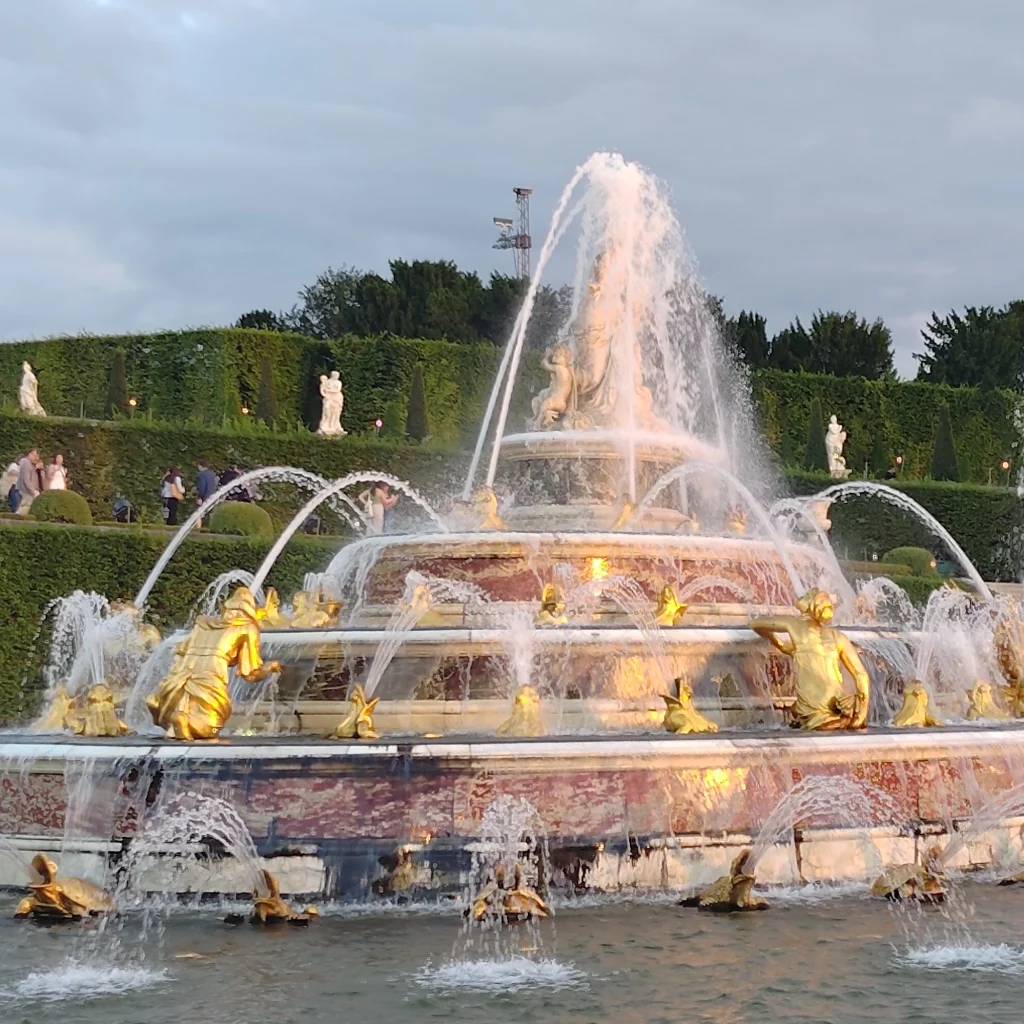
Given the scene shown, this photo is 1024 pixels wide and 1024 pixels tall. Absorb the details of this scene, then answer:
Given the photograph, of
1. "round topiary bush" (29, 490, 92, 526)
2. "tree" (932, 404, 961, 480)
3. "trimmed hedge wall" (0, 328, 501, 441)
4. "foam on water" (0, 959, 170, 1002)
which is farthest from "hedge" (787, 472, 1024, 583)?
"foam on water" (0, 959, 170, 1002)

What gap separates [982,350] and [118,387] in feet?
120

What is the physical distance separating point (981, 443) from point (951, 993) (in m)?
42.8

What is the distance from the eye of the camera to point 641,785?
30.3ft

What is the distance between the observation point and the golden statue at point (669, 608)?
A: 1212cm

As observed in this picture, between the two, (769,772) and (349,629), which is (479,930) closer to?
(769,772)

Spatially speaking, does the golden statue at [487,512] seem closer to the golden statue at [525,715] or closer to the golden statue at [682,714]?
the golden statue at [525,715]

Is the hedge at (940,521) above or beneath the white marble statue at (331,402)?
beneath

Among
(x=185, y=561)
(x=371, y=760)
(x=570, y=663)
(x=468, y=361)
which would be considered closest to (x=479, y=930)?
(x=371, y=760)

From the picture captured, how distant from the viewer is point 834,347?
196 feet

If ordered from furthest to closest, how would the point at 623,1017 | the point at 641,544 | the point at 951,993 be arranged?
the point at 641,544 < the point at 951,993 < the point at 623,1017

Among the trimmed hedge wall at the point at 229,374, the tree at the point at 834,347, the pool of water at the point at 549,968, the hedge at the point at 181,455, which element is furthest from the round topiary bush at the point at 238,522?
the tree at the point at 834,347

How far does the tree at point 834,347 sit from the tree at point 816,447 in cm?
1605

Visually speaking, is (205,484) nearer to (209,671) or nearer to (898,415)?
(209,671)

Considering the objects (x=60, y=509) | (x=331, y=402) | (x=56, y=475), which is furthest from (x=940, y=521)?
(x=60, y=509)
